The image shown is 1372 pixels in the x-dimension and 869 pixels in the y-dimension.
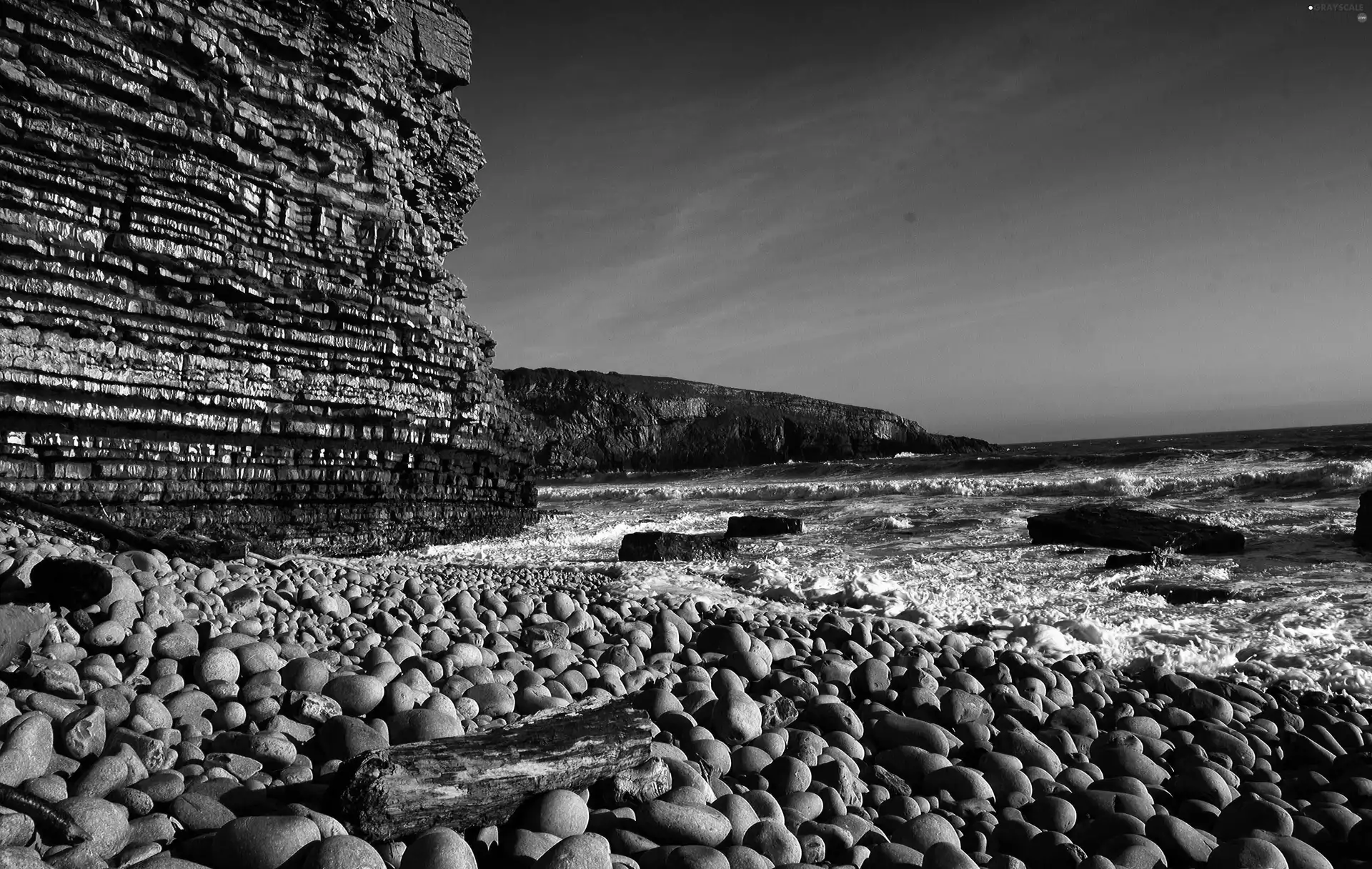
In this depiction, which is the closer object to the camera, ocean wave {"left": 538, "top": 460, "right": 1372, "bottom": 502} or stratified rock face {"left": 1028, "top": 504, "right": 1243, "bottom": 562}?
stratified rock face {"left": 1028, "top": 504, "right": 1243, "bottom": 562}

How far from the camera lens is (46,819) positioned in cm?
155

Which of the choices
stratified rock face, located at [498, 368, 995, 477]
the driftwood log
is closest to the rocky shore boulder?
the driftwood log

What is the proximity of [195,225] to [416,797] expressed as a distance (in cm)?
889

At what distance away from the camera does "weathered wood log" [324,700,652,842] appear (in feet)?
5.87

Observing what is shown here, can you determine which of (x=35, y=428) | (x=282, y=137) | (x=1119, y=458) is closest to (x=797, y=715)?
(x=35, y=428)

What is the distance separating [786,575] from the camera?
741 cm

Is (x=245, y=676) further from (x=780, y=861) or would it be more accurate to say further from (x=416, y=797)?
(x=780, y=861)

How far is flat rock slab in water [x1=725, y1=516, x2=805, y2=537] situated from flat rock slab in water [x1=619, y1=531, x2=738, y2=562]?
1872mm

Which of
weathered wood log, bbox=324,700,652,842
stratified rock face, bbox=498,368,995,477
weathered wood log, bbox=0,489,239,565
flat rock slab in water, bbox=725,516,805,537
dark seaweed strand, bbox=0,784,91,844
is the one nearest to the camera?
dark seaweed strand, bbox=0,784,91,844

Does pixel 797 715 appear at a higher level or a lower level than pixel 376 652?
lower

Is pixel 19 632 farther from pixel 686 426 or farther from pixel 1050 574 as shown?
pixel 686 426

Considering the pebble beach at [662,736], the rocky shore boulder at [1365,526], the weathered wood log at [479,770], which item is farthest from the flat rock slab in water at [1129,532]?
the weathered wood log at [479,770]

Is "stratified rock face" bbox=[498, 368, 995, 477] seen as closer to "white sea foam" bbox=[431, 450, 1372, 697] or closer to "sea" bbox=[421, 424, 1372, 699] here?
"sea" bbox=[421, 424, 1372, 699]

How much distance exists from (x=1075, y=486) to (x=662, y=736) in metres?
21.4
